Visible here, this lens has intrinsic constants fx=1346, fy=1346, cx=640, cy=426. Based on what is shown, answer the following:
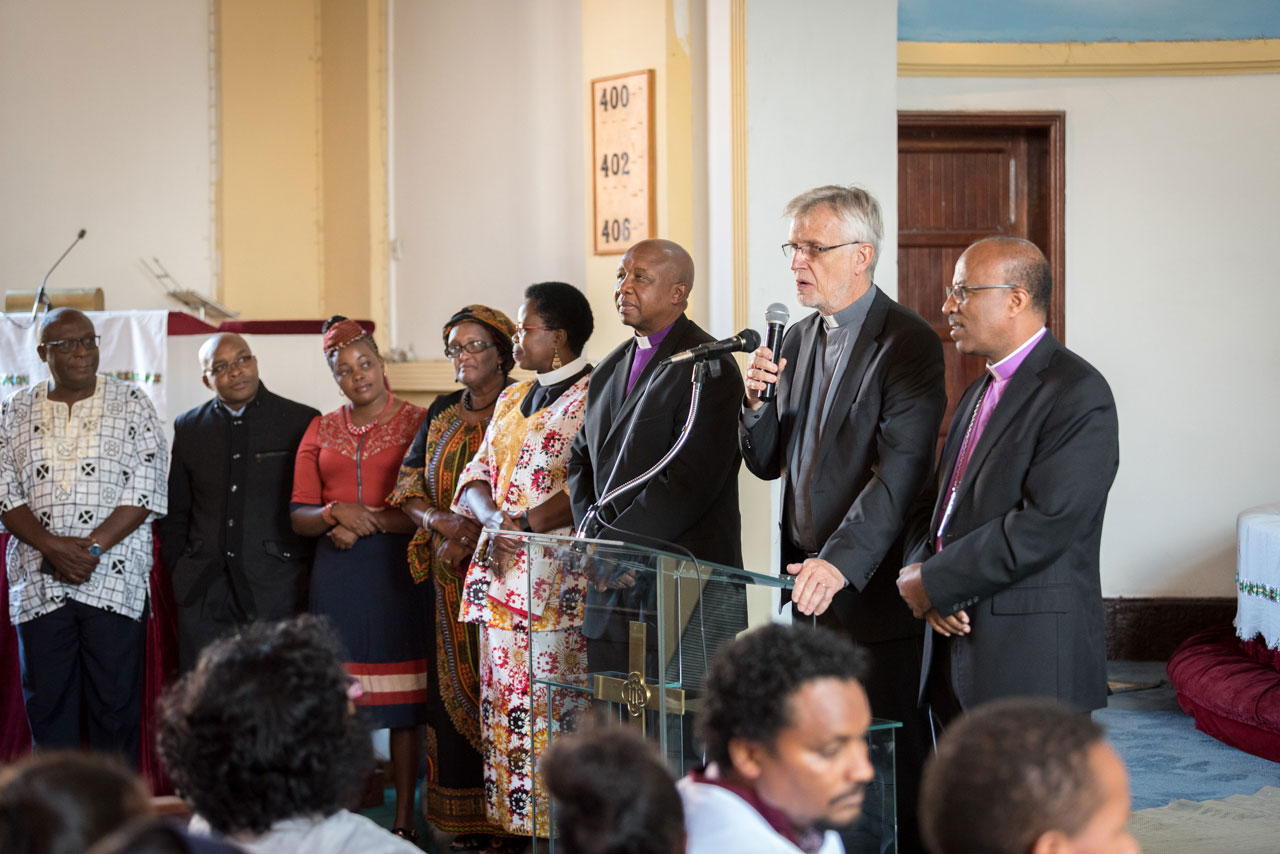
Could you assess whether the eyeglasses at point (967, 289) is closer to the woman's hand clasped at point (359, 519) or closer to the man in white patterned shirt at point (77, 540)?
the woman's hand clasped at point (359, 519)

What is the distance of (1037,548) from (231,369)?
2.89 meters

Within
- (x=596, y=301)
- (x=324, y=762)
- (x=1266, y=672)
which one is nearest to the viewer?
(x=324, y=762)

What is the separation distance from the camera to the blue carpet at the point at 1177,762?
434cm

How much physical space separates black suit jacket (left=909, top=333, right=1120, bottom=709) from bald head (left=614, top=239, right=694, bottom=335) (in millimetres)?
1109

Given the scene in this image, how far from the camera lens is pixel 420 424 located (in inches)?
175

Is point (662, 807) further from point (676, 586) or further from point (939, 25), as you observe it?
point (939, 25)

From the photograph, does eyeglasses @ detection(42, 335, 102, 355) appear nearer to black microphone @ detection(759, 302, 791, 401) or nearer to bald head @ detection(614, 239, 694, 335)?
bald head @ detection(614, 239, 694, 335)

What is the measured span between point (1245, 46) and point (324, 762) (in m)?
5.71

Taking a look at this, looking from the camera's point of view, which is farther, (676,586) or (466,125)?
(466,125)

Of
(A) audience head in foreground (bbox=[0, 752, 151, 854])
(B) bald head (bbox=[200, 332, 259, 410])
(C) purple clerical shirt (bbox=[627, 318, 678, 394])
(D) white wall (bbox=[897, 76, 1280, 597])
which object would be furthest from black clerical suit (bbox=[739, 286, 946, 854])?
(D) white wall (bbox=[897, 76, 1280, 597])

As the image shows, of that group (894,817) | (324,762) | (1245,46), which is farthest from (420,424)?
(1245,46)

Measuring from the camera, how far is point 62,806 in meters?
1.19

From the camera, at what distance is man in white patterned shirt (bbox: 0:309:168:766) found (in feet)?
13.9

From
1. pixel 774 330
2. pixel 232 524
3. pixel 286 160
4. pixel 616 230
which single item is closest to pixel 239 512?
pixel 232 524
